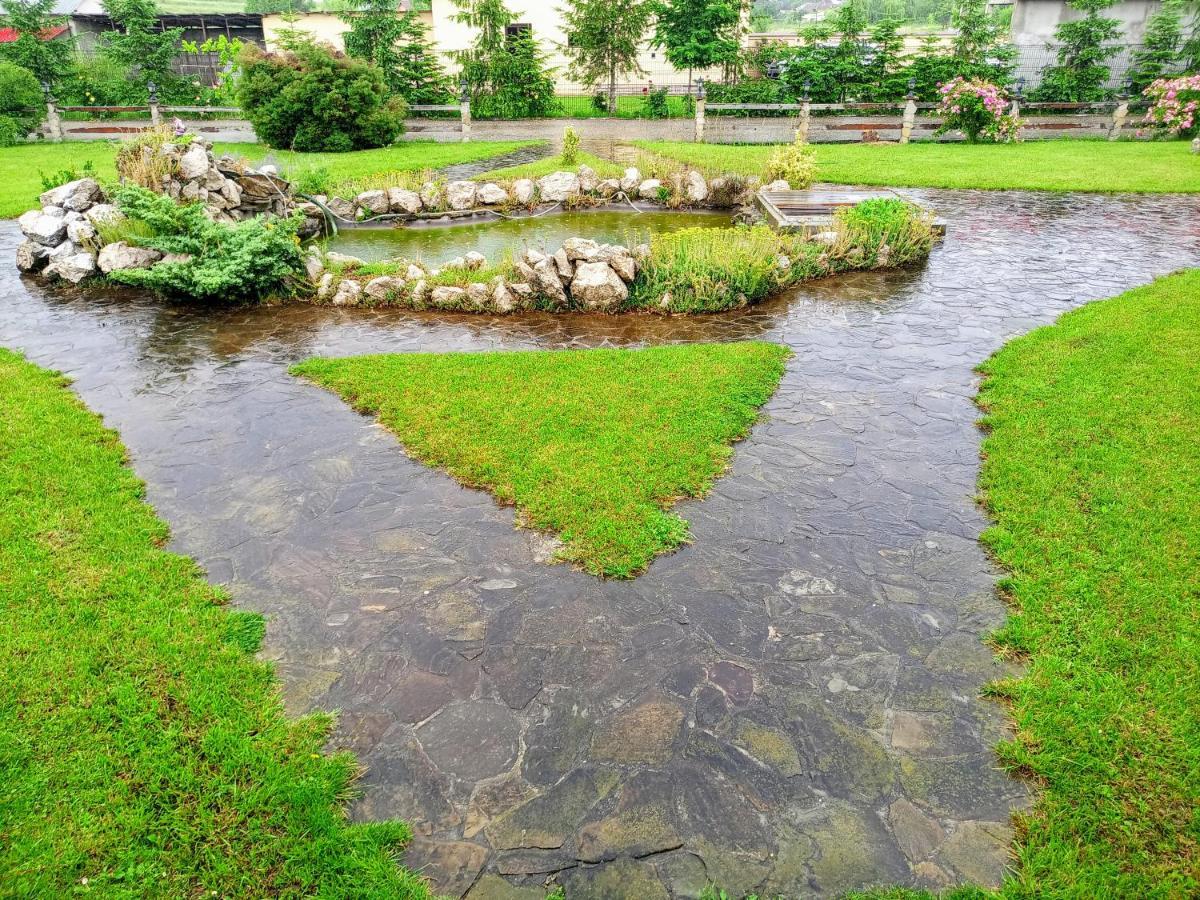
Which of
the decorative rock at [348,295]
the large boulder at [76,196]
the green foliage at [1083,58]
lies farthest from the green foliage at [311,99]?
the green foliage at [1083,58]

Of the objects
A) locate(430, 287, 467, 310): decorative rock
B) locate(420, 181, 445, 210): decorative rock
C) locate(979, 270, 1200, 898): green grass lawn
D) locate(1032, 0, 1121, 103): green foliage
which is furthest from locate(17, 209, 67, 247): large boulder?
locate(1032, 0, 1121, 103): green foliage

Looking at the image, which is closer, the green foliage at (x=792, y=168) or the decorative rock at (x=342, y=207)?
the decorative rock at (x=342, y=207)

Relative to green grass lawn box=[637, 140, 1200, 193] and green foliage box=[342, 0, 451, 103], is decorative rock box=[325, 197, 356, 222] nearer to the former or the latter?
green grass lawn box=[637, 140, 1200, 193]

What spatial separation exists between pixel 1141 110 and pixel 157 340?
31662mm

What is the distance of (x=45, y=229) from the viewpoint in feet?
37.8

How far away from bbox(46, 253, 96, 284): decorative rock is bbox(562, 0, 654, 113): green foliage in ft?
77.9

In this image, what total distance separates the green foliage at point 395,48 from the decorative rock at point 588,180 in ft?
49.9

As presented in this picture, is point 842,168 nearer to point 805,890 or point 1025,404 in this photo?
point 1025,404

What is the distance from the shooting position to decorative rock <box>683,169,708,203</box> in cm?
1589

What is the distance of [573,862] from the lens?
3154 mm

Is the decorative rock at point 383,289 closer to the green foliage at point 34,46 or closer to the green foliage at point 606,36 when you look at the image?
the green foliage at point 606,36

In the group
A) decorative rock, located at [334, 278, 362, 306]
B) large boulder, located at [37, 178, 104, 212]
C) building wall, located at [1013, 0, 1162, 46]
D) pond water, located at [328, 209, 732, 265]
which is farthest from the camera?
building wall, located at [1013, 0, 1162, 46]

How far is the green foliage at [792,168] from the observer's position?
50.3 ft

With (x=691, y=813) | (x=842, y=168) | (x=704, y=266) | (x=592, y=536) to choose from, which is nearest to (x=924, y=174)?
(x=842, y=168)
